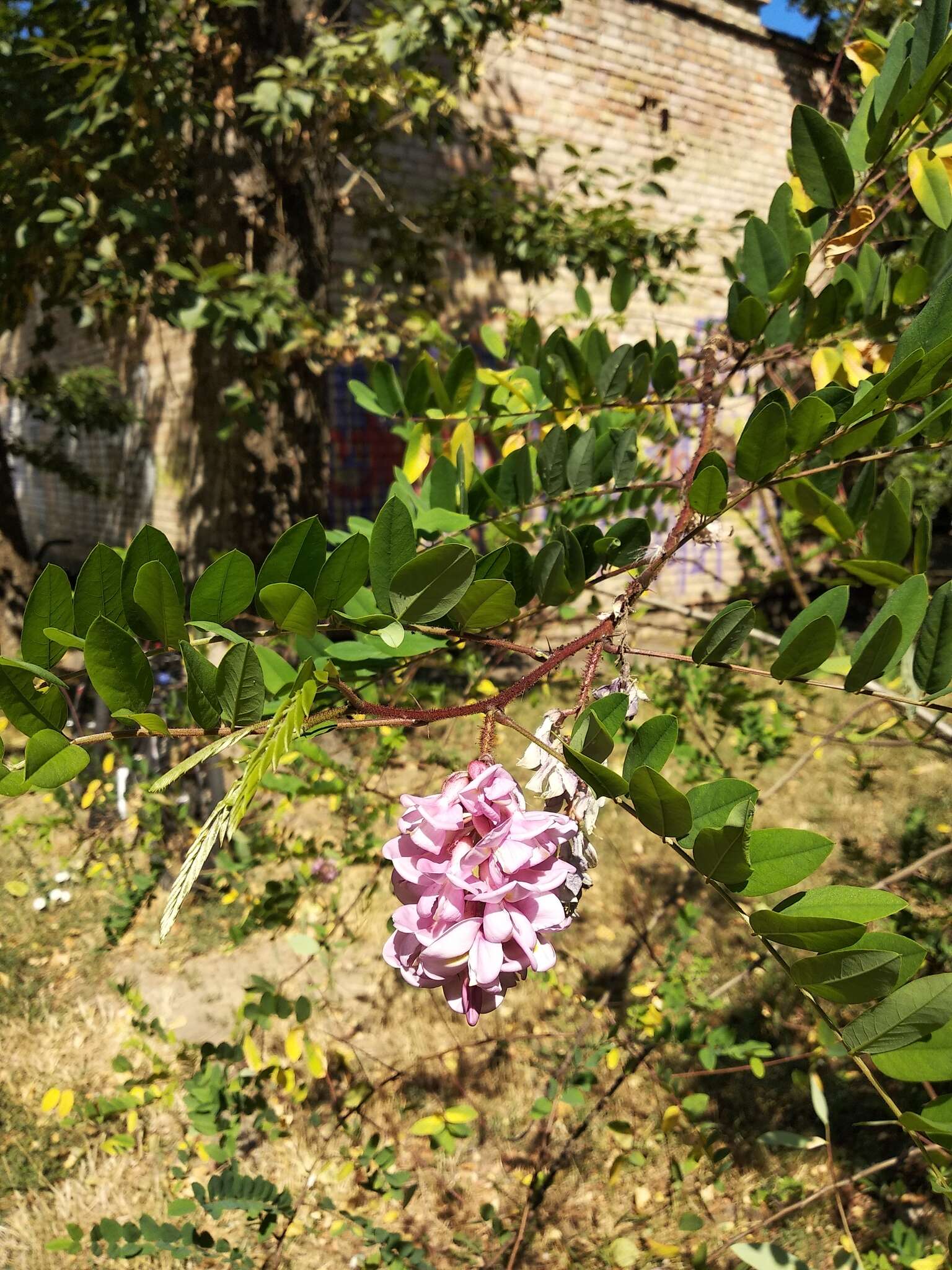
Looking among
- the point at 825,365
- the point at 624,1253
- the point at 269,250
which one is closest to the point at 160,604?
the point at 825,365

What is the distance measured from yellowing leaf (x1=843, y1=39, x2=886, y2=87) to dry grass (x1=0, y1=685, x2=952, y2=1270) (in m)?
1.42

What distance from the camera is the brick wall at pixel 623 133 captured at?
5.09 meters

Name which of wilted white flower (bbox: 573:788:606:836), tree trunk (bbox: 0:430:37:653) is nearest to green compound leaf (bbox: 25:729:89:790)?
wilted white flower (bbox: 573:788:606:836)

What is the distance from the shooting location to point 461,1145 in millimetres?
2016

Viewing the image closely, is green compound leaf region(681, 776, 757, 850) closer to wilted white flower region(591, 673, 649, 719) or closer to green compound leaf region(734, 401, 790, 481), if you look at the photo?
wilted white flower region(591, 673, 649, 719)

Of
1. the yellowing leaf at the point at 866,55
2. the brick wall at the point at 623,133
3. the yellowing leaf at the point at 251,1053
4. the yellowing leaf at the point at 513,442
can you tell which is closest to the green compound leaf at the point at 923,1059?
the yellowing leaf at the point at 513,442

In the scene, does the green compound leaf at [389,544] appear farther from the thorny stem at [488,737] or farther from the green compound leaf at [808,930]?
the green compound leaf at [808,930]

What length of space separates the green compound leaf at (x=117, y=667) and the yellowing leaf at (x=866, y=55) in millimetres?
1081

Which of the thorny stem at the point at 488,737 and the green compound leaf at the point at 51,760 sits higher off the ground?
the thorny stem at the point at 488,737

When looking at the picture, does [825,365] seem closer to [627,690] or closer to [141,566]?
[627,690]

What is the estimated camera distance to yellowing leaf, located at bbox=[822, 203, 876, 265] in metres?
0.84

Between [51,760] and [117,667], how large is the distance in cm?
7

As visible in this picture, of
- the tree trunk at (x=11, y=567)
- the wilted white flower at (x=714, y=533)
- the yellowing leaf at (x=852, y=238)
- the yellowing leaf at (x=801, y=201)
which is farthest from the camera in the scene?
the tree trunk at (x=11, y=567)

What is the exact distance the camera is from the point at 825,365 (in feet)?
3.01
